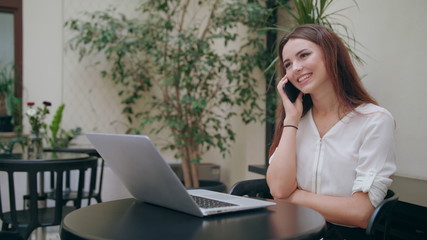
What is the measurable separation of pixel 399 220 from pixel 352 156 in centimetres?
52

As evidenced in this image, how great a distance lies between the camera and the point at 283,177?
5.41 feet

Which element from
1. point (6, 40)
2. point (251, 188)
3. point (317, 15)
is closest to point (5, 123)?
point (6, 40)

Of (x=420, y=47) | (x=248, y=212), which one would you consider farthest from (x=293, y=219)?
(x=420, y=47)

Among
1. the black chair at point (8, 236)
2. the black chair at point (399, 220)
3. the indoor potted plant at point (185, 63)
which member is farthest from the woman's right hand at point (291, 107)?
the indoor potted plant at point (185, 63)

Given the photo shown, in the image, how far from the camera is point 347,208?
1456 millimetres

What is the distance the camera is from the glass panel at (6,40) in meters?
4.76

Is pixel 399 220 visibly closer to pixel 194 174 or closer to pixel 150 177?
pixel 150 177

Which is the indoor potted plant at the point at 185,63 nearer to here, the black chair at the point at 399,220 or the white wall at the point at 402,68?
the white wall at the point at 402,68

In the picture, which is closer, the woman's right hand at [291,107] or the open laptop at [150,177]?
the open laptop at [150,177]

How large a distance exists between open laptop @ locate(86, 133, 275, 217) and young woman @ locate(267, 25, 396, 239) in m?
0.36

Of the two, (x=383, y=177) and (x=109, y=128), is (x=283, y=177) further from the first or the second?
(x=109, y=128)

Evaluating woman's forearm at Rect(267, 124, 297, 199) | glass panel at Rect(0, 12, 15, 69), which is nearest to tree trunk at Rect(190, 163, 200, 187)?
glass panel at Rect(0, 12, 15, 69)

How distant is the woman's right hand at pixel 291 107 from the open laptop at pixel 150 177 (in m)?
0.52

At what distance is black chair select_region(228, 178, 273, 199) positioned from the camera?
68.4 inches
